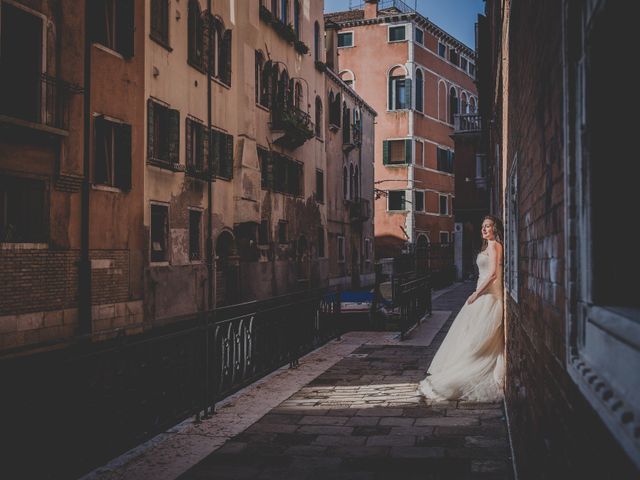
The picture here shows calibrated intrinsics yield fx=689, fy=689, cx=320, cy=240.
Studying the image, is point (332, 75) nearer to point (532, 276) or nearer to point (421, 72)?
point (421, 72)

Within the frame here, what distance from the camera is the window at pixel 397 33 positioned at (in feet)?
154

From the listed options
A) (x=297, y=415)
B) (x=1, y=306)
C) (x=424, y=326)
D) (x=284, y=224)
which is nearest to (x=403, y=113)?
(x=284, y=224)

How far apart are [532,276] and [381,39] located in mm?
46713

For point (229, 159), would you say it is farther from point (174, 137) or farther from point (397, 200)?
point (397, 200)

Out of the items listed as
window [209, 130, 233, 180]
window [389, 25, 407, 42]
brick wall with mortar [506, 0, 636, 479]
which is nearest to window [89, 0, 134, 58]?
window [209, 130, 233, 180]

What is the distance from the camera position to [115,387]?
4.77m

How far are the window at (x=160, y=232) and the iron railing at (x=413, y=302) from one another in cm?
683

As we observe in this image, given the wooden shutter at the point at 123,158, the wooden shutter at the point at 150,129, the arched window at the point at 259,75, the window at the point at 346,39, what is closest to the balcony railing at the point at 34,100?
the wooden shutter at the point at 123,158

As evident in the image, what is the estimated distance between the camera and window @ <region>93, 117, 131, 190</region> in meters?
15.5

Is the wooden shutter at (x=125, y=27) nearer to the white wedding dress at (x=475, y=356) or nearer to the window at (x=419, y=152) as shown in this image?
the white wedding dress at (x=475, y=356)

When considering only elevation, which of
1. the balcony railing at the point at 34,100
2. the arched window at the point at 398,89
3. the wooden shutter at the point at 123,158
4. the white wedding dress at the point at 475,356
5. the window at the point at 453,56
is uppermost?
the window at the point at 453,56

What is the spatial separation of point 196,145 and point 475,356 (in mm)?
14227

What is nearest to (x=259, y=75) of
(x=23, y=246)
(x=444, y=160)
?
(x=23, y=246)

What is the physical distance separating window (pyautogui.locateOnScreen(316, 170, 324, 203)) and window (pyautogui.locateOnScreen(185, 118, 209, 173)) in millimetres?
12295
